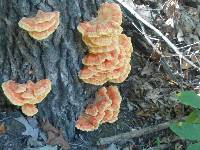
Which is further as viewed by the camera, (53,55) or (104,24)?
(53,55)

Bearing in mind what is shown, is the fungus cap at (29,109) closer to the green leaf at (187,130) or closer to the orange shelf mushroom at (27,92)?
the orange shelf mushroom at (27,92)

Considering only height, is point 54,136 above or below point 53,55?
below

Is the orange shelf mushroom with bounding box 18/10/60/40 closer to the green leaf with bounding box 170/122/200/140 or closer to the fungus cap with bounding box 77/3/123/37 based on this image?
the fungus cap with bounding box 77/3/123/37

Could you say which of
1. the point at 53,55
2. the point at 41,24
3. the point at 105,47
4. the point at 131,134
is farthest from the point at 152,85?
the point at 41,24

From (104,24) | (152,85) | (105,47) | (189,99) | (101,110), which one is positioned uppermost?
(104,24)

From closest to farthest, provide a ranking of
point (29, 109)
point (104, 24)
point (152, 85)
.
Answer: point (104, 24) < point (29, 109) < point (152, 85)

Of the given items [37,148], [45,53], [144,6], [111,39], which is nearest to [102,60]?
[111,39]

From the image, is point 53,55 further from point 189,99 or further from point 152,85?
point 152,85

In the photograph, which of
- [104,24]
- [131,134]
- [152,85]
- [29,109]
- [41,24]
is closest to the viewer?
[41,24]
